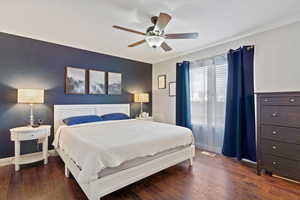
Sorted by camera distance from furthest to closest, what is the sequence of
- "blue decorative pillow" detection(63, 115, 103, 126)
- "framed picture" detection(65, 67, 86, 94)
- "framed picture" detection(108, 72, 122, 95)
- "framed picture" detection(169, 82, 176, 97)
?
"framed picture" detection(169, 82, 176, 97)
"framed picture" detection(108, 72, 122, 95)
"framed picture" detection(65, 67, 86, 94)
"blue decorative pillow" detection(63, 115, 103, 126)

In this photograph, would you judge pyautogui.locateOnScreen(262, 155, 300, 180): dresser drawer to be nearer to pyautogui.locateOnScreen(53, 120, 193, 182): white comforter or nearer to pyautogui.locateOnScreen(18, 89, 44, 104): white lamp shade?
pyautogui.locateOnScreen(53, 120, 193, 182): white comforter

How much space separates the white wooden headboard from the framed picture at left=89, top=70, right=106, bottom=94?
1.30 feet

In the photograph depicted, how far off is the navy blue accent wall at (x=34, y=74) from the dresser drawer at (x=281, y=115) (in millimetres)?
3498

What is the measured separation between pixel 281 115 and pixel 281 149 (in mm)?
498

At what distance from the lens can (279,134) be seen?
7.41ft

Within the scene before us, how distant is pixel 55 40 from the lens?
10.9 feet

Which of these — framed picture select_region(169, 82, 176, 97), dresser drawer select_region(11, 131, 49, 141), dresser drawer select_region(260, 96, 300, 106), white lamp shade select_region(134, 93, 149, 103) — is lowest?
dresser drawer select_region(11, 131, 49, 141)

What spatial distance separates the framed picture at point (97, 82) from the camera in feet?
12.9

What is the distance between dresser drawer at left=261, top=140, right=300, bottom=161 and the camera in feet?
6.94

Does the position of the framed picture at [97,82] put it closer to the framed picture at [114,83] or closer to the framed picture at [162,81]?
the framed picture at [114,83]

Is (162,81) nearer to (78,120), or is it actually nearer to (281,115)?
(78,120)

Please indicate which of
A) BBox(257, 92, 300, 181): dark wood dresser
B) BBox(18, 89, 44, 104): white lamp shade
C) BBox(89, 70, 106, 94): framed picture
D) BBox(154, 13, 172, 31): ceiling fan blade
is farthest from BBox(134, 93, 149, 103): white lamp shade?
BBox(257, 92, 300, 181): dark wood dresser

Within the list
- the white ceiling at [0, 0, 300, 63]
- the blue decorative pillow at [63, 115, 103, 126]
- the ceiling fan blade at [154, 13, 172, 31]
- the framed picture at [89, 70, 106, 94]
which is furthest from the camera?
the framed picture at [89, 70, 106, 94]

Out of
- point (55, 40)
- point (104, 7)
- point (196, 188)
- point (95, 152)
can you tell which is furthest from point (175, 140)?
point (55, 40)
